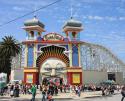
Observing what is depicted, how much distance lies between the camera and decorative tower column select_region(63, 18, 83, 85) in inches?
2245

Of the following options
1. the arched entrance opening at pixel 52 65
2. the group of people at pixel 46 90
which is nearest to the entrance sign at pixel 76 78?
the arched entrance opening at pixel 52 65

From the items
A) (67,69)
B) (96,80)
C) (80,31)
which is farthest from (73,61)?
(96,80)

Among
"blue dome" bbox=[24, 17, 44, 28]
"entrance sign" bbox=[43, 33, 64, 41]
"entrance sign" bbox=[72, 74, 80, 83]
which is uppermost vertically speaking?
"blue dome" bbox=[24, 17, 44, 28]

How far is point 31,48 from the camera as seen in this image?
190 ft

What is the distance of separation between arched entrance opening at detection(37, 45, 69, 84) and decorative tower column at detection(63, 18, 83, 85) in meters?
1.34

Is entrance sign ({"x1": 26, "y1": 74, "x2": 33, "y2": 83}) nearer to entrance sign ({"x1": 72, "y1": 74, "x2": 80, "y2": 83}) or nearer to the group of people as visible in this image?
the group of people

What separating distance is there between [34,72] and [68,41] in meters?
9.09

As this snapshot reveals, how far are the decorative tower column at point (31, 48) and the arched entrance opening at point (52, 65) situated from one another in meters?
1.32

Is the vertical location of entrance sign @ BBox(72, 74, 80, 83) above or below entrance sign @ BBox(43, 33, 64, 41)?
below

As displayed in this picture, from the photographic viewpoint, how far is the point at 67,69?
2265 inches

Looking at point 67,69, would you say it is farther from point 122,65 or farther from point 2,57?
point 122,65

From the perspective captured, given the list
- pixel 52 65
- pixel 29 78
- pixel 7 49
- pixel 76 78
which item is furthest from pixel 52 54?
pixel 7 49

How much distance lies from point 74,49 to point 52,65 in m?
5.47

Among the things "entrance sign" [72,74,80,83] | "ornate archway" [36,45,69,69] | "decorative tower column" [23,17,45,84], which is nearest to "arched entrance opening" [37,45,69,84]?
"ornate archway" [36,45,69,69]
